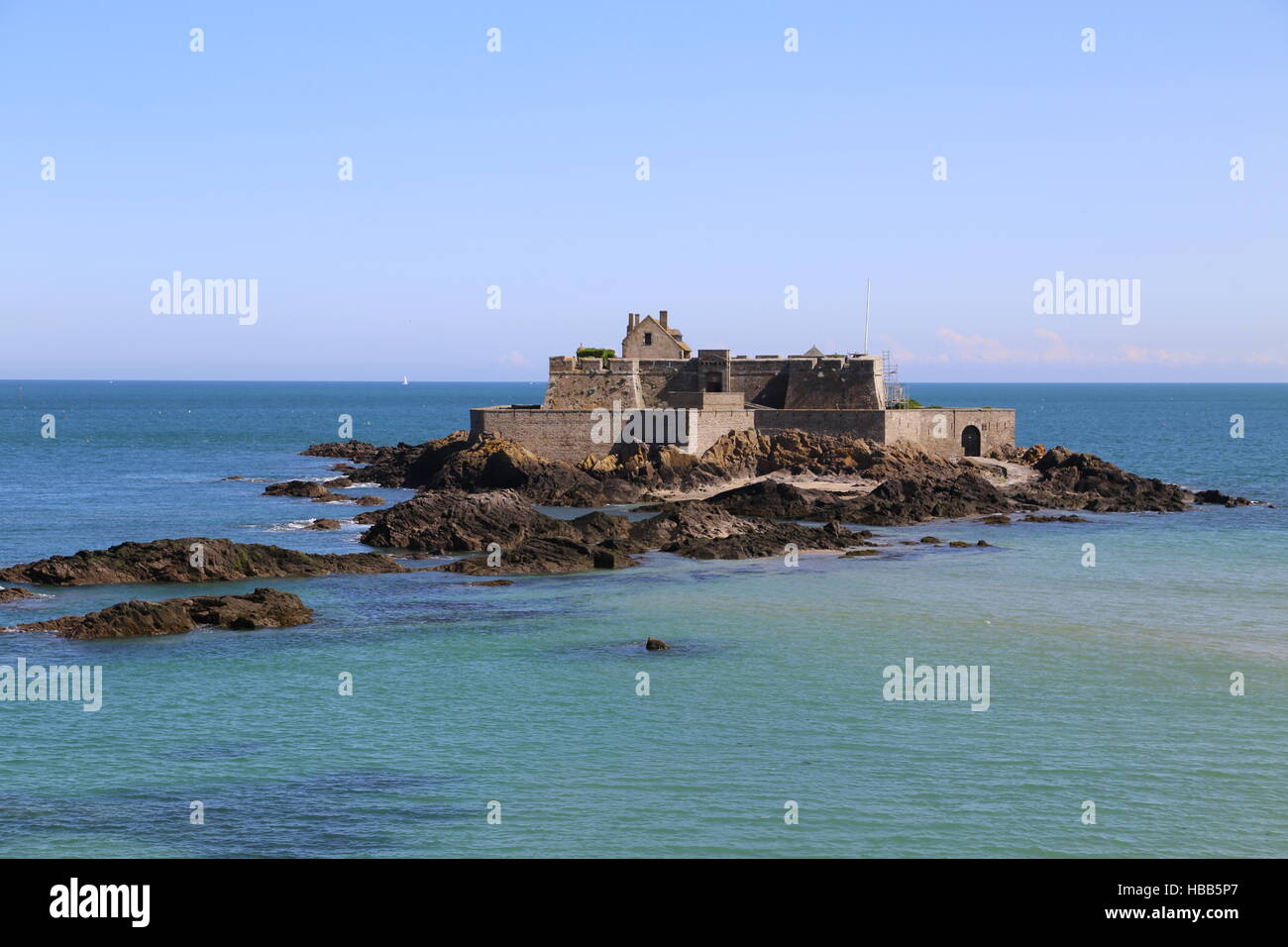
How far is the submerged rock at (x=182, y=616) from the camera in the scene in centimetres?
2614

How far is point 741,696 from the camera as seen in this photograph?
2172 centimetres

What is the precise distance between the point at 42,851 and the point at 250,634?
1208 cm

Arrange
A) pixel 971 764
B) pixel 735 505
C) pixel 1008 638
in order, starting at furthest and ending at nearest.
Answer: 1. pixel 735 505
2. pixel 1008 638
3. pixel 971 764

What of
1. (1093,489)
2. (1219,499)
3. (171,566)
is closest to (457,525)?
(171,566)

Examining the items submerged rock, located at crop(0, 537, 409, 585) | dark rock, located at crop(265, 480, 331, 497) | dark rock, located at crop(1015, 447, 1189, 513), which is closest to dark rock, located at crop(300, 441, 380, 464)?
dark rock, located at crop(265, 480, 331, 497)

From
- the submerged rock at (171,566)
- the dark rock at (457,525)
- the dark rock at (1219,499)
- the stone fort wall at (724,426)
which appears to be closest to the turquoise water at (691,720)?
the submerged rock at (171,566)

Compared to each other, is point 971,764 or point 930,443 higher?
point 930,443

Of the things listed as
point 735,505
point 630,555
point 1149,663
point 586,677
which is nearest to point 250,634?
point 586,677

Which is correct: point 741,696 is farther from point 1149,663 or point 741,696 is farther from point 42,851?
point 42,851

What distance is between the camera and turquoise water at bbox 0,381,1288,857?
1556 centimetres

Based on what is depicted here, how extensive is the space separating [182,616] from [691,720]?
12821 mm

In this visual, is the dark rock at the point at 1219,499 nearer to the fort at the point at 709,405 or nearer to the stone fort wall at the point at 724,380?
the fort at the point at 709,405

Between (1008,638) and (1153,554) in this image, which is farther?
(1153,554)

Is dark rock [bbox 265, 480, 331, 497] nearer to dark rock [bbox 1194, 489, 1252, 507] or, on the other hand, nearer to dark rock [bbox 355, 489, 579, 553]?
dark rock [bbox 355, 489, 579, 553]
